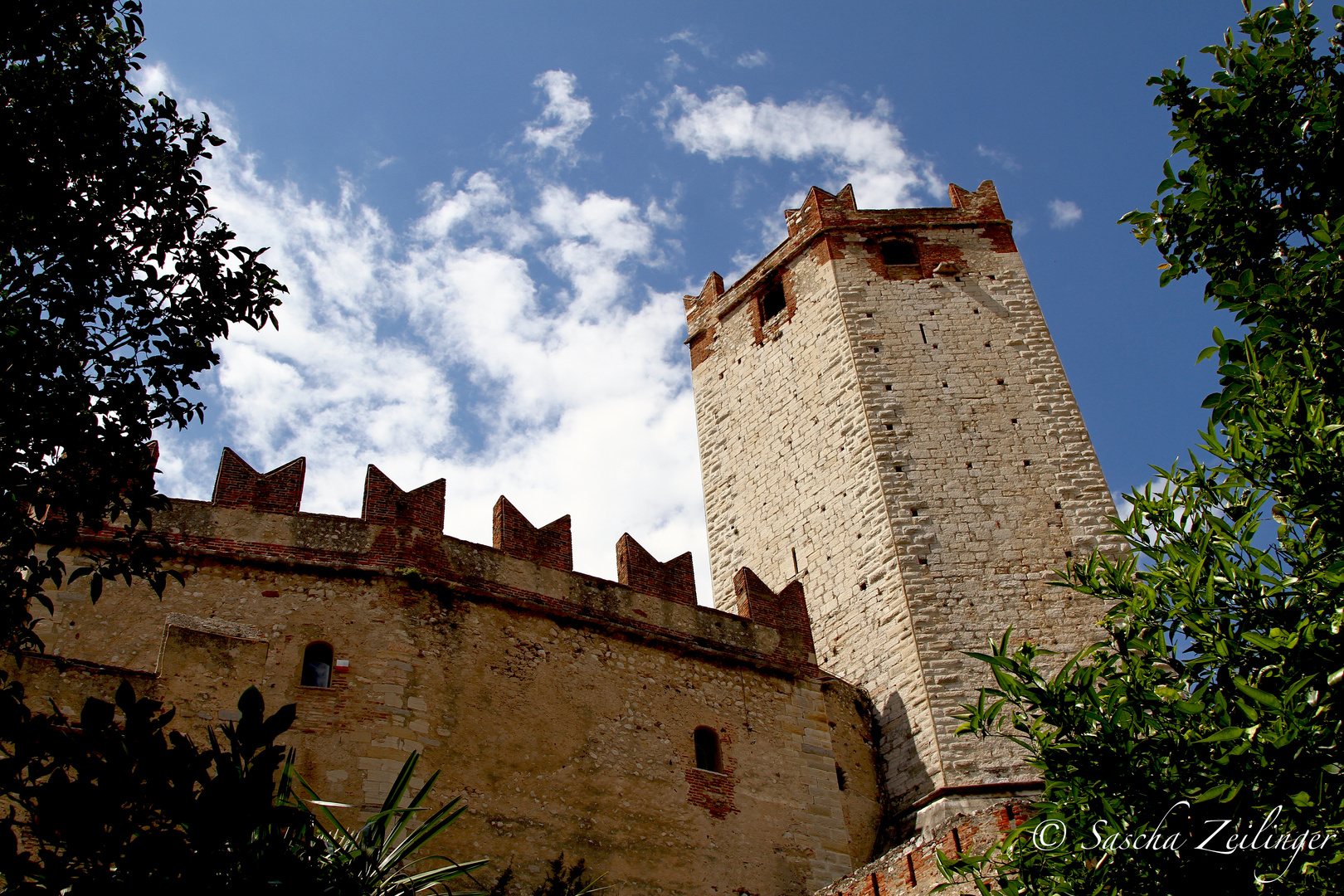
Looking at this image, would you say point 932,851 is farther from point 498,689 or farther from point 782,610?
point 782,610

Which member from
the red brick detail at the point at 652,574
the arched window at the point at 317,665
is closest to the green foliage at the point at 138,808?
the arched window at the point at 317,665

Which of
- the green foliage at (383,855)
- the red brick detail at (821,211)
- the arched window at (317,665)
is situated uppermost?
the red brick detail at (821,211)

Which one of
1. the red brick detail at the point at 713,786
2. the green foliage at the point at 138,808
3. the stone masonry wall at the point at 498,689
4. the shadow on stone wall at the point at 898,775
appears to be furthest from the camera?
the shadow on stone wall at the point at 898,775

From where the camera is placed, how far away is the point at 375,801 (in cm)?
944

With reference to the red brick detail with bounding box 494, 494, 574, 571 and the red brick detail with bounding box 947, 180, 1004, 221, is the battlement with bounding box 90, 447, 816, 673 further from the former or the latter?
the red brick detail with bounding box 947, 180, 1004, 221

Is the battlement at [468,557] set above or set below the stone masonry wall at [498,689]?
above

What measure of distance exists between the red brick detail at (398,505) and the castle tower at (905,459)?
5.92 metres

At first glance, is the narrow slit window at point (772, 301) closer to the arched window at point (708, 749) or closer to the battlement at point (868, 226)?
the battlement at point (868, 226)

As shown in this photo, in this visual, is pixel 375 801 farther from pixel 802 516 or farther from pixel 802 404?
pixel 802 404

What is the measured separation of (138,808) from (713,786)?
812cm

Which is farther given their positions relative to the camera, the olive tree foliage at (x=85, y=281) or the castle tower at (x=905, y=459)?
the castle tower at (x=905, y=459)

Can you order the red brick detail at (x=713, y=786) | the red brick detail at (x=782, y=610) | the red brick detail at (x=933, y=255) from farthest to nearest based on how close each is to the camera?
the red brick detail at (x=933, y=255), the red brick detail at (x=782, y=610), the red brick detail at (x=713, y=786)

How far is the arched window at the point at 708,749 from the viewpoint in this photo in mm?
11664

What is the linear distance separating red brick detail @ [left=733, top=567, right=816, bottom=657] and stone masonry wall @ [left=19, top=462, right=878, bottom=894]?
71 cm
